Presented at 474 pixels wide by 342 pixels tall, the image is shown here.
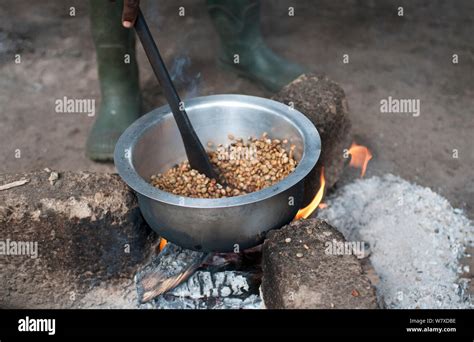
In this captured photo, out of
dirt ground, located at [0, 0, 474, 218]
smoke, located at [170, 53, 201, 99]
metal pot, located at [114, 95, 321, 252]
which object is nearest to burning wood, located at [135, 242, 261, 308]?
metal pot, located at [114, 95, 321, 252]

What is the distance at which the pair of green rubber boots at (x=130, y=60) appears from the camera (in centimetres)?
353

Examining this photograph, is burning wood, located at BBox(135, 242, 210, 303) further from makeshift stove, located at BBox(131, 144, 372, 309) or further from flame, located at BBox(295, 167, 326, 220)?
flame, located at BBox(295, 167, 326, 220)

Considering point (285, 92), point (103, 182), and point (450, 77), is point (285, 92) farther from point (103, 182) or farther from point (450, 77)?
point (450, 77)

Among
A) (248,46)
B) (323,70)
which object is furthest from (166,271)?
(323,70)

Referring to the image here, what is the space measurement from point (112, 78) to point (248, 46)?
3.00 feet

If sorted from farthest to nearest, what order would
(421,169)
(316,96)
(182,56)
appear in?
(182,56), (421,169), (316,96)

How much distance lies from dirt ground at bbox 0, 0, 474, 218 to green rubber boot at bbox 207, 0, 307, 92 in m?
0.10

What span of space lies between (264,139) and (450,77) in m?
1.98

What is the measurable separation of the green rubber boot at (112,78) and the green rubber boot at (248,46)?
2.33 ft

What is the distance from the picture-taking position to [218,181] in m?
2.53

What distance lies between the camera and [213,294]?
2.45 m

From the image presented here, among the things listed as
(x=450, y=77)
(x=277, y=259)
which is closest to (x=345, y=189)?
(x=277, y=259)

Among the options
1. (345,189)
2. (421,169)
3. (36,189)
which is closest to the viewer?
(36,189)

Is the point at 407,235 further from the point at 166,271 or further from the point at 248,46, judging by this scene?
the point at 248,46
